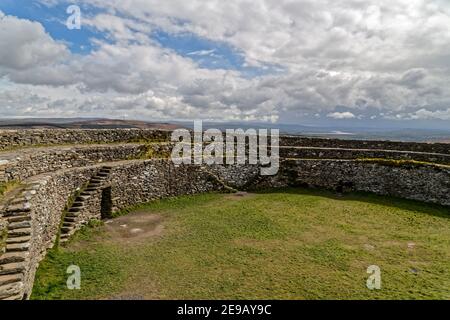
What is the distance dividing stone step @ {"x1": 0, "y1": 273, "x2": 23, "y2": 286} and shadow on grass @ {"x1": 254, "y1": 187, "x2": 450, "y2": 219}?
1753 centimetres

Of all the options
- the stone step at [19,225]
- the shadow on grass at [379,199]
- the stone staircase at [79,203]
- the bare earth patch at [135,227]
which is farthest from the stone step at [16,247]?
the shadow on grass at [379,199]

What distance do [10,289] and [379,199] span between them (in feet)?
69.2

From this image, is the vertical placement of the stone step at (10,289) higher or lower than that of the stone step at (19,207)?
lower

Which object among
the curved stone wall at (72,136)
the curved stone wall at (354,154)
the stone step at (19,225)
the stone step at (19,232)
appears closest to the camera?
the stone step at (19,232)

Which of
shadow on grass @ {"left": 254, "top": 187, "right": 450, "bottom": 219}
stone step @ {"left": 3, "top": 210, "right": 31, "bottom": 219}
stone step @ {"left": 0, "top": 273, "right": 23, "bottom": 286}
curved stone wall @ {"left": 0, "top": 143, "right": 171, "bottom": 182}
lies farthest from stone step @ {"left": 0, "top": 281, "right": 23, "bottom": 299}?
shadow on grass @ {"left": 254, "top": 187, "right": 450, "bottom": 219}

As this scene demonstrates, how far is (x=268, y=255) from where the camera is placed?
14.3 m

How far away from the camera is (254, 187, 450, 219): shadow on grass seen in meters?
20.5

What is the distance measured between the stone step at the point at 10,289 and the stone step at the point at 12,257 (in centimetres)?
100

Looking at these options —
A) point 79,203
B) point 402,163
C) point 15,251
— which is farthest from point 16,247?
point 402,163

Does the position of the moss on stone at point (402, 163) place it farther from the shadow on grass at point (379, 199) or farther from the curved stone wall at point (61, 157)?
the curved stone wall at point (61, 157)

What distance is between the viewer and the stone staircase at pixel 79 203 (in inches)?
632
